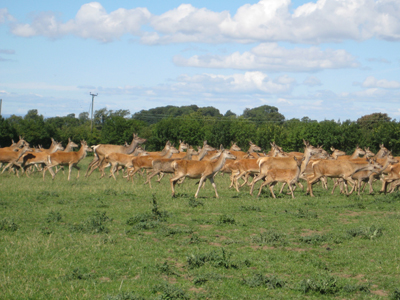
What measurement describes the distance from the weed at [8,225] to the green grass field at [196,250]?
Result: 3cm

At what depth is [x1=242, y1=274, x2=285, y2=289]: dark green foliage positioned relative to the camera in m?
7.02

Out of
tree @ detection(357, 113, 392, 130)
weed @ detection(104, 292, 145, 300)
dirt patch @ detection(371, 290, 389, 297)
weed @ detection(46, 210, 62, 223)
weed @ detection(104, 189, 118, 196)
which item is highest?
tree @ detection(357, 113, 392, 130)

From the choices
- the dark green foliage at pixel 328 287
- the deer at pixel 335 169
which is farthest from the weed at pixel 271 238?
the deer at pixel 335 169

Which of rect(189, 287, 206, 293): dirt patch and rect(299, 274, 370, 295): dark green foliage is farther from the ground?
rect(299, 274, 370, 295): dark green foliage

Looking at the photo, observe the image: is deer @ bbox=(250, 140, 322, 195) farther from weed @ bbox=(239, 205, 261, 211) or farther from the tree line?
the tree line

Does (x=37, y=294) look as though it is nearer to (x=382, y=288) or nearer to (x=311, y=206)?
(x=382, y=288)

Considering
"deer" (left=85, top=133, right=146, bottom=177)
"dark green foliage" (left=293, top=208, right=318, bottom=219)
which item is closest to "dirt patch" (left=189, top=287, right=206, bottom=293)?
"dark green foliage" (left=293, top=208, right=318, bottom=219)

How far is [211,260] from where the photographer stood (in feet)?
26.9

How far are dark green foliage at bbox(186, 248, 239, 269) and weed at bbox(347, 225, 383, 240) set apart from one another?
11.9 ft

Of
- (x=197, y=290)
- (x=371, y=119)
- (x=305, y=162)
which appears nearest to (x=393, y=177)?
(x=305, y=162)

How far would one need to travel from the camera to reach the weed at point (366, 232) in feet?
33.4

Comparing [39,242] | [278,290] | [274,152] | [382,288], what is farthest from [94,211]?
[274,152]

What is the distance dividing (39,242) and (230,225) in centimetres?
453

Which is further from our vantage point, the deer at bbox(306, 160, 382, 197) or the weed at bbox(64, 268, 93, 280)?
the deer at bbox(306, 160, 382, 197)
